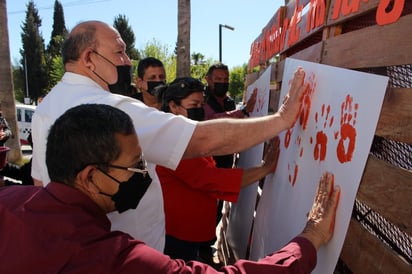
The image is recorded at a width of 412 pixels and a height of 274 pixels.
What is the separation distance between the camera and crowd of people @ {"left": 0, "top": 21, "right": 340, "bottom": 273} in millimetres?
946

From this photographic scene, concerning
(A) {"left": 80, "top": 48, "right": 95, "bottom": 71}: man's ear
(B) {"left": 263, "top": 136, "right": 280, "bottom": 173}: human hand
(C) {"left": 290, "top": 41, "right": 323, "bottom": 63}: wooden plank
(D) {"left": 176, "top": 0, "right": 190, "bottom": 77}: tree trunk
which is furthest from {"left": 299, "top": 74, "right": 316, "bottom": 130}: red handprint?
(D) {"left": 176, "top": 0, "right": 190, "bottom": 77}: tree trunk

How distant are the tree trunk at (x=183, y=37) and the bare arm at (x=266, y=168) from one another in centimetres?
455

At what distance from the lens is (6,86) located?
9242 millimetres

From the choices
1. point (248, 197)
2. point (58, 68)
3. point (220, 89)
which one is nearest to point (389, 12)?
point (248, 197)

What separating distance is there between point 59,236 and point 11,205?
0.22 metres

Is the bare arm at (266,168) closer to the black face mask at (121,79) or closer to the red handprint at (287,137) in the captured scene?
the red handprint at (287,137)

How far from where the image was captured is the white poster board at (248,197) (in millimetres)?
2731

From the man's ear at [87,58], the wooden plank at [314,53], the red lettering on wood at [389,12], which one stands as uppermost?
the red lettering on wood at [389,12]

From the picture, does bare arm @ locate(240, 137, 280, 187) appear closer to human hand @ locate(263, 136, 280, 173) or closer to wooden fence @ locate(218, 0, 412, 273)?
human hand @ locate(263, 136, 280, 173)

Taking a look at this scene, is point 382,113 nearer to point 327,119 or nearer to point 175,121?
point 327,119

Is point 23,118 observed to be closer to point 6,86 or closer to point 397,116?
point 6,86

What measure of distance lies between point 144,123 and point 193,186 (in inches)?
25.8

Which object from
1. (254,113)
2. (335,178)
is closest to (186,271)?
(335,178)

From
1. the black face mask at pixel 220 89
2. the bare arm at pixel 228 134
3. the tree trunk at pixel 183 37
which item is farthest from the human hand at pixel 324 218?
the tree trunk at pixel 183 37
